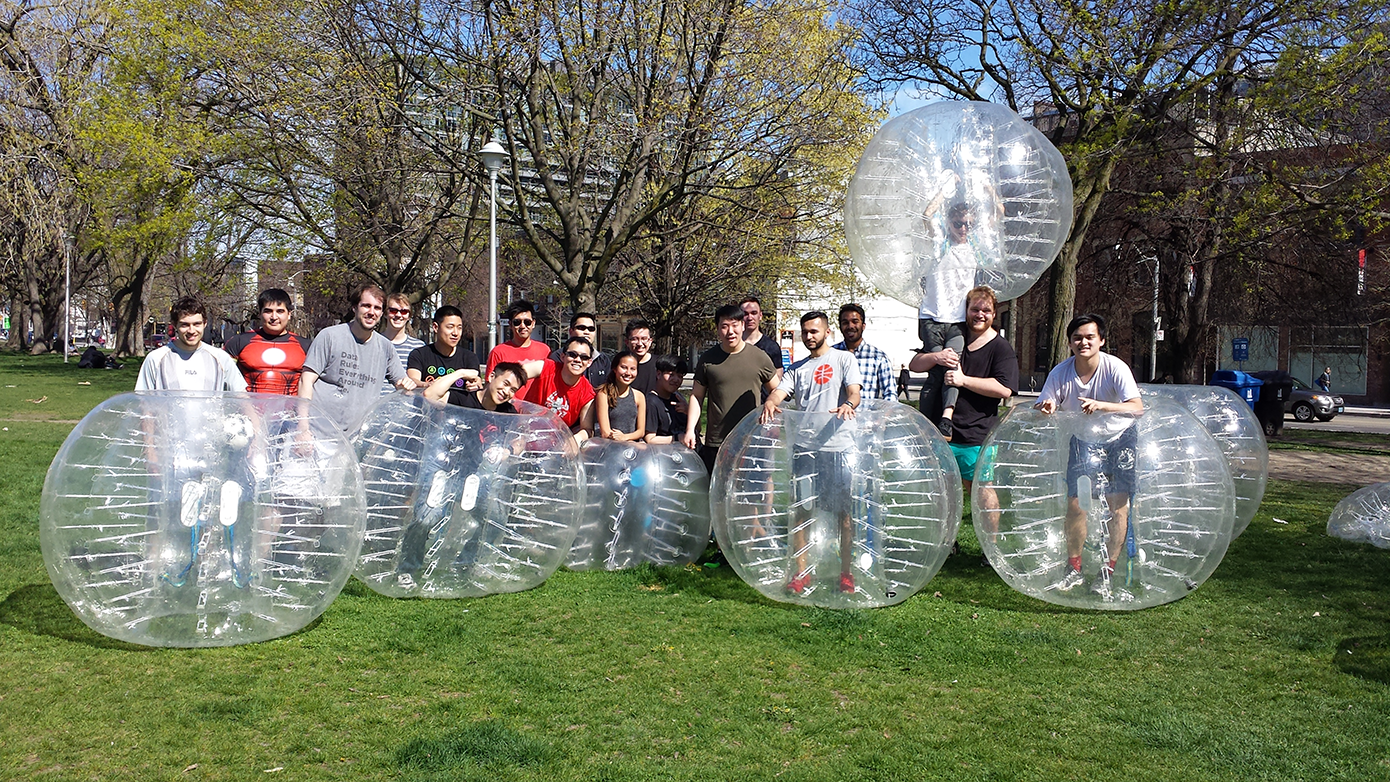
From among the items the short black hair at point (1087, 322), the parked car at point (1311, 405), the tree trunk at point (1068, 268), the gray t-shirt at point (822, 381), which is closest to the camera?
the short black hair at point (1087, 322)

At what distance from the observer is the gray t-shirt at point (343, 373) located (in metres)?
5.78

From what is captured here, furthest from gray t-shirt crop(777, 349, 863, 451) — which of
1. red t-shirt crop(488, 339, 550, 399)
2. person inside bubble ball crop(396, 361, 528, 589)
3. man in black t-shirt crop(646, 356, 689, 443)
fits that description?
red t-shirt crop(488, 339, 550, 399)

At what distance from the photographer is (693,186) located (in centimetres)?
1444

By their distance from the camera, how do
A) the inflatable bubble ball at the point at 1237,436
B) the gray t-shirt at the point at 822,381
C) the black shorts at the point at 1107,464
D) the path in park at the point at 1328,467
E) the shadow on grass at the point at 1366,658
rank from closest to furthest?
the shadow on grass at the point at 1366,658 < the black shorts at the point at 1107,464 < the gray t-shirt at the point at 822,381 < the inflatable bubble ball at the point at 1237,436 < the path in park at the point at 1328,467

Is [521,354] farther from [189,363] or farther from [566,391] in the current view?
[189,363]

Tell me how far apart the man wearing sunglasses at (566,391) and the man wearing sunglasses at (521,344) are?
0.08 meters

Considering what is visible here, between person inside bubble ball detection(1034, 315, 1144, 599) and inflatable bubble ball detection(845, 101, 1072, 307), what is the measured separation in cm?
77

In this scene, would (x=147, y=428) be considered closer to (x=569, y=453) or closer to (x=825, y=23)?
(x=569, y=453)

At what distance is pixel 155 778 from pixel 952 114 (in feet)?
16.8

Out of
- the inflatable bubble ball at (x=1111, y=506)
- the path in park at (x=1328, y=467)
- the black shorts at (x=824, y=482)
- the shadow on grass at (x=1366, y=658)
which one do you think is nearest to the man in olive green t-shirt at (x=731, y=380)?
the black shorts at (x=824, y=482)

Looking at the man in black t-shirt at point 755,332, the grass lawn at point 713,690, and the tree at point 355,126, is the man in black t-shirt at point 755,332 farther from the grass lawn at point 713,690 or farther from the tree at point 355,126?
the tree at point 355,126

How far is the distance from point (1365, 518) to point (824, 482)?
499 cm

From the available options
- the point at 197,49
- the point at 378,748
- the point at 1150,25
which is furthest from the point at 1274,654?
the point at 197,49

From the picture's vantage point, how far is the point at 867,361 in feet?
20.1
